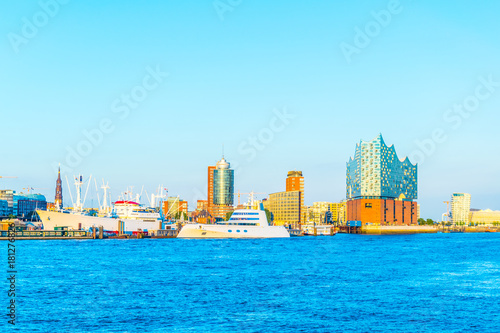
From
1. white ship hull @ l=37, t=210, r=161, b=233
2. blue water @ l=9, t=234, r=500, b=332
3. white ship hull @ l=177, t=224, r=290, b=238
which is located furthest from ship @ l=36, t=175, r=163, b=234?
blue water @ l=9, t=234, r=500, b=332

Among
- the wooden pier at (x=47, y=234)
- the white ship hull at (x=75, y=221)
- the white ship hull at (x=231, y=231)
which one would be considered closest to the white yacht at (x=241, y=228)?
the white ship hull at (x=231, y=231)

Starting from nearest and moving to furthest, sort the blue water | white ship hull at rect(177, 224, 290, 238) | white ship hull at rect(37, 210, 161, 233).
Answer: the blue water
white ship hull at rect(177, 224, 290, 238)
white ship hull at rect(37, 210, 161, 233)

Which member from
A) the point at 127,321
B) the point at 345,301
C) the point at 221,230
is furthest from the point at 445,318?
the point at 221,230

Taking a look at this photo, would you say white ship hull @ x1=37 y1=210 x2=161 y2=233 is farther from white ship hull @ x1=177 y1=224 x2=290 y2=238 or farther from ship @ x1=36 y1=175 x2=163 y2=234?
white ship hull @ x1=177 y1=224 x2=290 y2=238

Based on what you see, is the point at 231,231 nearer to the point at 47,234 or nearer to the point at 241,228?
the point at 241,228

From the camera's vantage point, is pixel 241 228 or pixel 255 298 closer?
pixel 255 298

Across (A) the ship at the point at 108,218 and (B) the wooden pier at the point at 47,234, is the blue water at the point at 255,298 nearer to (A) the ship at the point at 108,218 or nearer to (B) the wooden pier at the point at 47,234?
(B) the wooden pier at the point at 47,234

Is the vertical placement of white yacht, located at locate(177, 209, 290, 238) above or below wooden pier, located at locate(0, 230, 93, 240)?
above

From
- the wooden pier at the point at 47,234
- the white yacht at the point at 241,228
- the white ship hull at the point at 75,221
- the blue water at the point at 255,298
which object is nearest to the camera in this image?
the blue water at the point at 255,298

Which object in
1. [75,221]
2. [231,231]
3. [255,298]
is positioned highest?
[255,298]

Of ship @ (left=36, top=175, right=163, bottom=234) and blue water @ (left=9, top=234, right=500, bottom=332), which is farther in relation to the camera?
ship @ (left=36, top=175, right=163, bottom=234)

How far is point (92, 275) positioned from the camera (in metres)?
50.3

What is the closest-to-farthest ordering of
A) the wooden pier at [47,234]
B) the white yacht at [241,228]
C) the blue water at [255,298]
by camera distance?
the blue water at [255,298] → the wooden pier at [47,234] → the white yacht at [241,228]

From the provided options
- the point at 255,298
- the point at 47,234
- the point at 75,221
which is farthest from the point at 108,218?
the point at 255,298
